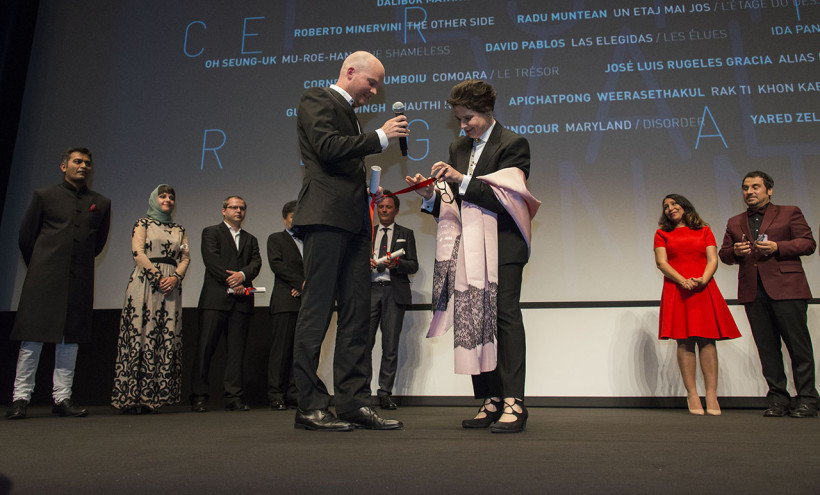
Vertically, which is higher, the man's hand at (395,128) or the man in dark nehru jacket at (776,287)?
the man's hand at (395,128)

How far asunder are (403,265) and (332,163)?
185 cm

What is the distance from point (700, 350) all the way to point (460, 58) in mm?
2630

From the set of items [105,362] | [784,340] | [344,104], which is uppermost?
[344,104]

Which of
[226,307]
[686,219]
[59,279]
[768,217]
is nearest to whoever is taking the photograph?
[59,279]

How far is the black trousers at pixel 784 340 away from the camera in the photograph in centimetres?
331

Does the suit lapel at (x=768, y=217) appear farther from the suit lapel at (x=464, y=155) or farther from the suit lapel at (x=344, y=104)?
the suit lapel at (x=344, y=104)

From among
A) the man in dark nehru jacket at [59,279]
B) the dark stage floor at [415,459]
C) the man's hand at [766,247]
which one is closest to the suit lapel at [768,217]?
the man's hand at [766,247]

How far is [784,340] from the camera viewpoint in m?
3.38

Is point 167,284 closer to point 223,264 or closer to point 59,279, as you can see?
point 223,264

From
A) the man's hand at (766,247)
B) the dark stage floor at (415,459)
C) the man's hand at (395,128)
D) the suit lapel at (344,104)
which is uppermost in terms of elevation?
the suit lapel at (344,104)

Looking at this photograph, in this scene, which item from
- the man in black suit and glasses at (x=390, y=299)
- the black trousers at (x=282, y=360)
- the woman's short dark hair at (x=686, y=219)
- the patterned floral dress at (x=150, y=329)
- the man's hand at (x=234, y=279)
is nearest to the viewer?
the patterned floral dress at (x=150, y=329)

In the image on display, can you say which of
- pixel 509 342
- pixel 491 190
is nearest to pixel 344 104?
pixel 491 190

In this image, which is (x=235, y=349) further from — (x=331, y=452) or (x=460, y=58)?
(x=460, y=58)

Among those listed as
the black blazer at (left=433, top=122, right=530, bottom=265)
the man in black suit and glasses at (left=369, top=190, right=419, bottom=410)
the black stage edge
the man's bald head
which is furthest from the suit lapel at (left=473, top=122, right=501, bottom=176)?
the black stage edge
